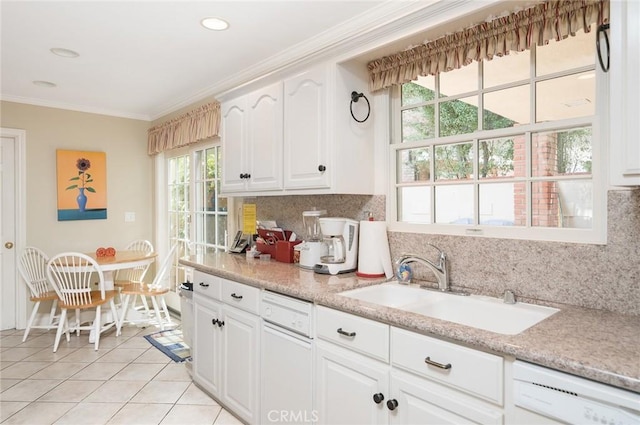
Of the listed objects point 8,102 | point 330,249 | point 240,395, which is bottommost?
point 240,395

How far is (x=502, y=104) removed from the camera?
191 cm

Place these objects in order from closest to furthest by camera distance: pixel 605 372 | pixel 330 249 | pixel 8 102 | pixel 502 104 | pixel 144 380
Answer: pixel 605 372
pixel 502 104
pixel 330 249
pixel 144 380
pixel 8 102

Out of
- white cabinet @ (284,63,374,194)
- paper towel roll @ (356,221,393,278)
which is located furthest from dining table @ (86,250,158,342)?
paper towel roll @ (356,221,393,278)

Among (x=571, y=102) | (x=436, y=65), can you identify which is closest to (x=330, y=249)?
(x=436, y=65)

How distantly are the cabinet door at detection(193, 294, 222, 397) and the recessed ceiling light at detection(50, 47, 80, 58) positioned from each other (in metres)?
2.03

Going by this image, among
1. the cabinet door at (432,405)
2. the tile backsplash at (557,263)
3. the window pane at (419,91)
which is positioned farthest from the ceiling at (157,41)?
the cabinet door at (432,405)

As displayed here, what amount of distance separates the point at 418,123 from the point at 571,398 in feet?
5.24

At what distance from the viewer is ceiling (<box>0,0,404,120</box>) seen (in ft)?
7.30

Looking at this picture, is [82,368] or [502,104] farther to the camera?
[82,368]

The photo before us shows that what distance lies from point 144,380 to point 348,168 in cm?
225

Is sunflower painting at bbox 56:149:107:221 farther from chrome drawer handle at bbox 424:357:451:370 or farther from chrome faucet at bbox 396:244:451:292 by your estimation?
chrome drawer handle at bbox 424:357:451:370

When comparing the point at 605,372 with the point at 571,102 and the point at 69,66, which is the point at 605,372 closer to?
the point at 571,102

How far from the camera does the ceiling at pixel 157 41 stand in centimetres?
223

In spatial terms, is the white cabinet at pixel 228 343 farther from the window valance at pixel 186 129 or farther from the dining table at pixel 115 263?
the window valance at pixel 186 129
